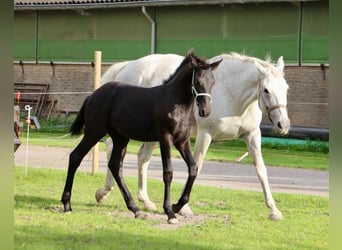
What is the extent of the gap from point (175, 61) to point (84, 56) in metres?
13.2

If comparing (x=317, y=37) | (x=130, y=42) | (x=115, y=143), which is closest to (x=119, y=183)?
(x=115, y=143)

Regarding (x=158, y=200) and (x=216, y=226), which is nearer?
(x=216, y=226)

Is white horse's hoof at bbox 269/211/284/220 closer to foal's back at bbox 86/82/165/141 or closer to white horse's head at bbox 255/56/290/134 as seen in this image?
white horse's head at bbox 255/56/290/134

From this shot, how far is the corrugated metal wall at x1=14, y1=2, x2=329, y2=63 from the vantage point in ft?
56.4

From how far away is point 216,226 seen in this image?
613 cm

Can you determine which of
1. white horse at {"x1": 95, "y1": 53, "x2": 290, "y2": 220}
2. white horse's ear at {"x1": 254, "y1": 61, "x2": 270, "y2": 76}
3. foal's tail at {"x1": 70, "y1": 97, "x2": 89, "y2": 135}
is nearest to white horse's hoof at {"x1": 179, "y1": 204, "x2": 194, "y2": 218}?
white horse at {"x1": 95, "y1": 53, "x2": 290, "y2": 220}

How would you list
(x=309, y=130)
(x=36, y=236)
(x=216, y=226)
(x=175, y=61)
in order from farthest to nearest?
(x=309, y=130)
(x=175, y=61)
(x=216, y=226)
(x=36, y=236)

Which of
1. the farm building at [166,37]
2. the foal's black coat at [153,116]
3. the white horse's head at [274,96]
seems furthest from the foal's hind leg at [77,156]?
the farm building at [166,37]

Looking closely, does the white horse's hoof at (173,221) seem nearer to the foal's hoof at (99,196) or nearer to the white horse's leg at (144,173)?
the white horse's leg at (144,173)

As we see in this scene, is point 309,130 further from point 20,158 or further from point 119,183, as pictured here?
point 119,183

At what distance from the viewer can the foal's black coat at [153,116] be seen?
6.14m

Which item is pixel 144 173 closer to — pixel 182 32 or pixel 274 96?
pixel 274 96

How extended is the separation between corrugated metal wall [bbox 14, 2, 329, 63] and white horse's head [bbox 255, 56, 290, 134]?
389 inches

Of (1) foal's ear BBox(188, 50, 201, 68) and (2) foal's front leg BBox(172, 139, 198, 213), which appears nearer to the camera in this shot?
(1) foal's ear BBox(188, 50, 201, 68)
